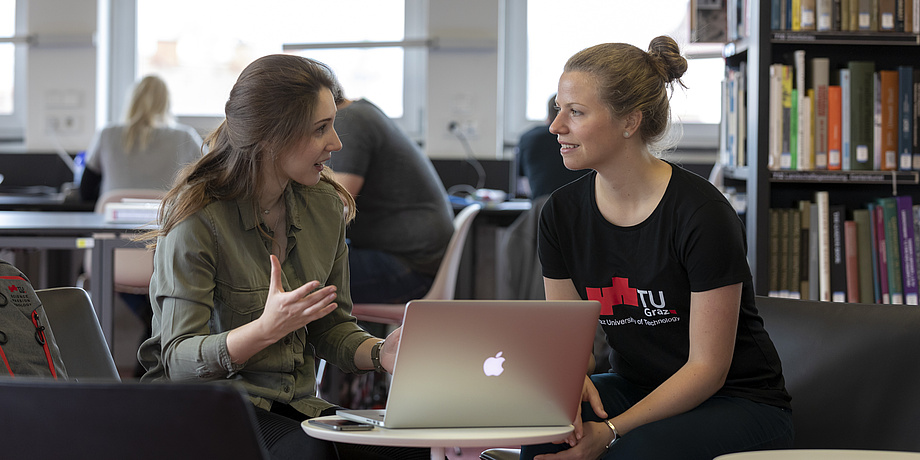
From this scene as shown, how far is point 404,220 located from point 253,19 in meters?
2.77

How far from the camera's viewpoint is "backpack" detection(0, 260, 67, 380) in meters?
1.26

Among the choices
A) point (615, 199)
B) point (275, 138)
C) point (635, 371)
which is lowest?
point (635, 371)

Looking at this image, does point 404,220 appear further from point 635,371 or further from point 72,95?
point 72,95

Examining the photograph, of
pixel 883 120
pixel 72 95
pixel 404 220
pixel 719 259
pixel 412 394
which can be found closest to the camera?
pixel 412 394

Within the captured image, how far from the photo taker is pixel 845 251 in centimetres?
251

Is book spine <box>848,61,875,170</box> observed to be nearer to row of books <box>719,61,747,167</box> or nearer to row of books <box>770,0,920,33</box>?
row of books <box>770,0,920,33</box>

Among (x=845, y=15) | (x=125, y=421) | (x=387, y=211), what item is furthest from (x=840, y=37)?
(x=125, y=421)

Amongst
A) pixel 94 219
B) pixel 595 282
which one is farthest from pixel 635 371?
pixel 94 219

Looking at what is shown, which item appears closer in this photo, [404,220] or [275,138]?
[275,138]

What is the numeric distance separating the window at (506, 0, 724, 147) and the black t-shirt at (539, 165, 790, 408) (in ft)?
11.1

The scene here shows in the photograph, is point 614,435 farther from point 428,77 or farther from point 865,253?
point 428,77

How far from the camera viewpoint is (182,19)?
514cm

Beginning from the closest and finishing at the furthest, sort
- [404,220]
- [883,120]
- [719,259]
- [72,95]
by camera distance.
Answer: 1. [719,259]
2. [883,120]
3. [404,220]
4. [72,95]

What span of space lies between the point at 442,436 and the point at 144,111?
3241mm
